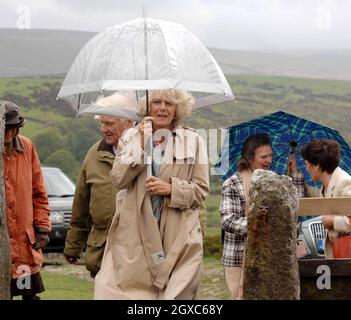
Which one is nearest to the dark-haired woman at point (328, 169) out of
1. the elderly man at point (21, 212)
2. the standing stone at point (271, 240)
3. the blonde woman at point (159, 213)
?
the blonde woman at point (159, 213)

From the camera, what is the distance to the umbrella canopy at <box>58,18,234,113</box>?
7.03 meters

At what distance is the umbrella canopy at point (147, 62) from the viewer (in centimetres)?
703

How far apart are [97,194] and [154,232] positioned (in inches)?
47.0

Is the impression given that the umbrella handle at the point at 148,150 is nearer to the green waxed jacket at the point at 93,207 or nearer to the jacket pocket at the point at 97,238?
the green waxed jacket at the point at 93,207

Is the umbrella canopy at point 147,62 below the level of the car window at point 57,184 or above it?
above

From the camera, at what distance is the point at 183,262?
6887 mm

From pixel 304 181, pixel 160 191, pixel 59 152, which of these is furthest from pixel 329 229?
pixel 59 152

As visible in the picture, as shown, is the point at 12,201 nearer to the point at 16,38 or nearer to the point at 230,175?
the point at 230,175

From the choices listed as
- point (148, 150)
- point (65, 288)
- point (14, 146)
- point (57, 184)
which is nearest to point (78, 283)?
point (65, 288)

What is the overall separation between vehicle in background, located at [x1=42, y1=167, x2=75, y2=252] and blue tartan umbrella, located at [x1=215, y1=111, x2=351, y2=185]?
1070cm

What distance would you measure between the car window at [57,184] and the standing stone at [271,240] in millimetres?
14311

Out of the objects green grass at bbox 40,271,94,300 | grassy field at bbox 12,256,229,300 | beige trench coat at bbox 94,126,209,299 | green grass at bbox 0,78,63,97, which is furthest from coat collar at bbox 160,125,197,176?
green grass at bbox 0,78,63,97

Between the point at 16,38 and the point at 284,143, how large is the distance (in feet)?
187
